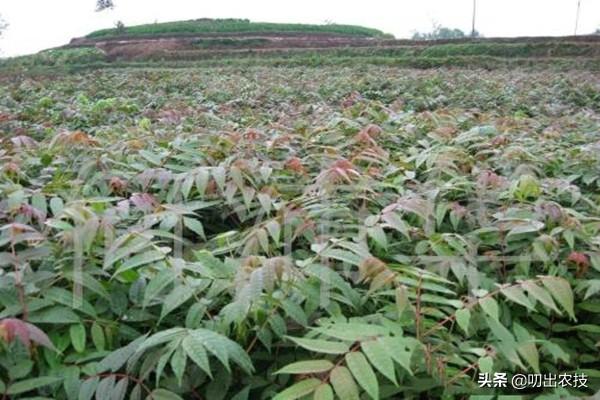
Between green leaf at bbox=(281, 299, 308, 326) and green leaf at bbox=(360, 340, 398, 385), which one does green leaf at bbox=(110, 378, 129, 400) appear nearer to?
green leaf at bbox=(281, 299, 308, 326)

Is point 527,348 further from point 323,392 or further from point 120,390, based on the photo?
point 120,390

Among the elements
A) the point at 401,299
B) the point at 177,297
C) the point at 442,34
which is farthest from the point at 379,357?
the point at 442,34

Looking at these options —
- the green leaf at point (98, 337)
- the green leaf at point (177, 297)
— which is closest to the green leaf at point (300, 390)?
the green leaf at point (177, 297)

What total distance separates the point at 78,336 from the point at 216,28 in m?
27.9

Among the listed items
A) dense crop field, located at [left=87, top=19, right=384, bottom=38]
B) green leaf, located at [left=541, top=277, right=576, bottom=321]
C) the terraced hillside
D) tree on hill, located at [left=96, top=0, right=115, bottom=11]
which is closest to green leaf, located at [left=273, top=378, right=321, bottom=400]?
green leaf, located at [left=541, top=277, right=576, bottom=321]

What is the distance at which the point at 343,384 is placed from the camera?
86 centimetres

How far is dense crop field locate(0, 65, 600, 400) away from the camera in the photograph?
987mm

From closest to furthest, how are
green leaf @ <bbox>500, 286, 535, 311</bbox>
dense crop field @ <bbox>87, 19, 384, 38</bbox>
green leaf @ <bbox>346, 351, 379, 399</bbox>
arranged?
green leaf @ <bbox>346, 351, 379, 399</bbox>, green leaf @ <bbox>500, 286, 535, 311</bbox>, dense crop field @ <bbox>87, 19, 384, 38</bbox>

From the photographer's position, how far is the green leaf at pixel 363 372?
0.84m

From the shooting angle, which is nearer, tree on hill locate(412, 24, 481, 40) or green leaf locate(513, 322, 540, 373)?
green leaf locate(513, 322, 540, 373)

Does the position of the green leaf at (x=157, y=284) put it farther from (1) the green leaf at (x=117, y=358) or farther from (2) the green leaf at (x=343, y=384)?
(2) the green leaf at (x=343, y=384)

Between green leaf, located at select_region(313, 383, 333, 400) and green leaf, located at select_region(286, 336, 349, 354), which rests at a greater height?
green leaf, located at select_region(286, 336, 349, 354)

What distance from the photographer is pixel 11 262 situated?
1.11 metres

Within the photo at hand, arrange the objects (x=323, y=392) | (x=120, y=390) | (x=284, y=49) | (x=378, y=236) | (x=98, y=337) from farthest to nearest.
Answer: (x=284, y=49) → (x=378, y=236) → (x=98, y=337) → (x=120, y=390) → (x=323, y=392)
